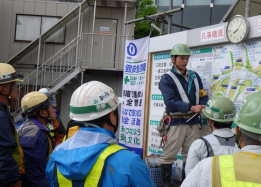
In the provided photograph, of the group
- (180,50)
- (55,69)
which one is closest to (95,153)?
(180,50)

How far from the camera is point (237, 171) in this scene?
5.47 feet

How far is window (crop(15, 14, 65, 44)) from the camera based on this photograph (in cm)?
1369

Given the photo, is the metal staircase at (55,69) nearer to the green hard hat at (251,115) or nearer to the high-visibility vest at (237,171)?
the green hard hat at (251,115)

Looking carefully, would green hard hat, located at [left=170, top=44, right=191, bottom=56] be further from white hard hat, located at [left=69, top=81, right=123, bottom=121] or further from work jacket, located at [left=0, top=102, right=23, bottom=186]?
white hard hat, located at [left=69, top=81, right=123, bottom=121]

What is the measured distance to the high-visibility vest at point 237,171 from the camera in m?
1.65

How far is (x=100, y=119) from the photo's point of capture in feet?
7.45

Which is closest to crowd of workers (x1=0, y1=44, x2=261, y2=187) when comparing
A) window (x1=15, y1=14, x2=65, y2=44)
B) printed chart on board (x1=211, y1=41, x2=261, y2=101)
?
printed chart on board (x1=211, y1=41, x2=261, y2=101)

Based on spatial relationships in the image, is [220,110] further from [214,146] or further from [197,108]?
[197,108]

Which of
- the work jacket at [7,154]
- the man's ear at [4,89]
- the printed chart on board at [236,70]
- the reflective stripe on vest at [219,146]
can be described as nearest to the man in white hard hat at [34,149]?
the work jacket at [7,154]

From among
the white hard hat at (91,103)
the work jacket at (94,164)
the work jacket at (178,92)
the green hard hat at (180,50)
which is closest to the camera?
the work jacket at (94,164)

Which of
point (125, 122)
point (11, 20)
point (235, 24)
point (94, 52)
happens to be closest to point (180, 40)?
point (235, 24)

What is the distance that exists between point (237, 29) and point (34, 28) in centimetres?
1070

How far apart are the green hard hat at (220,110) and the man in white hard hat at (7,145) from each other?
203 cm

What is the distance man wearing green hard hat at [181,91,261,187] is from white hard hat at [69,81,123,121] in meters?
0.77
